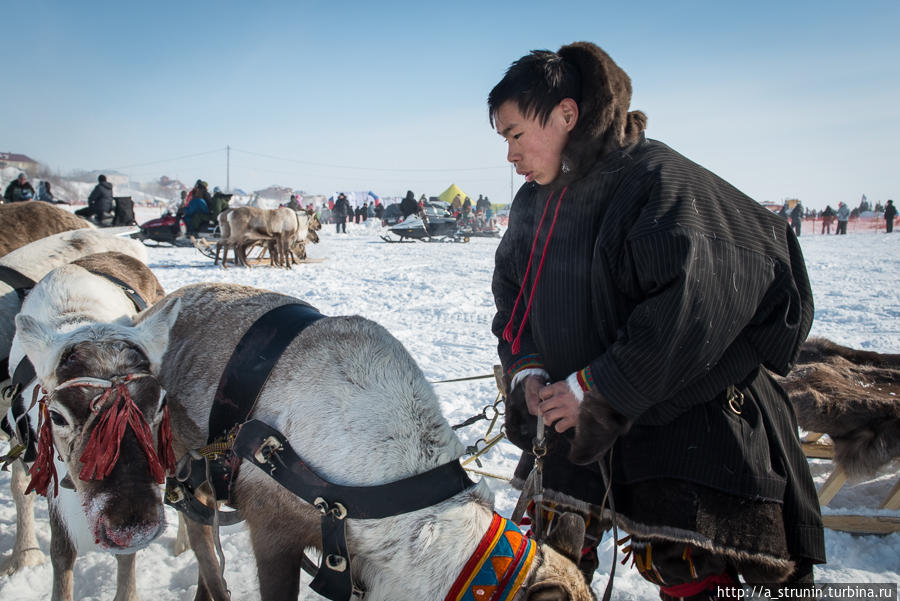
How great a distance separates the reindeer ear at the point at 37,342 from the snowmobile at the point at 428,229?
69.0 ft

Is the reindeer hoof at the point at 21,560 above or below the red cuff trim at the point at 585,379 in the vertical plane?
below

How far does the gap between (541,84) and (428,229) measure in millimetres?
22037

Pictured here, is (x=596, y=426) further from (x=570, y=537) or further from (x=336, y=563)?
(x=336, y=563)

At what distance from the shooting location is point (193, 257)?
15398 mm

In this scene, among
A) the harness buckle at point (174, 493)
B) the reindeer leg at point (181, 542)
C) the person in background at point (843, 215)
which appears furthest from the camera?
the person in background at point (843, 215)

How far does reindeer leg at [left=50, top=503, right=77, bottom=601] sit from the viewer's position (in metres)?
2.08

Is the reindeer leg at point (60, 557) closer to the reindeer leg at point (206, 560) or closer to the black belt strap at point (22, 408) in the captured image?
the black belt strap at point (22, 408)

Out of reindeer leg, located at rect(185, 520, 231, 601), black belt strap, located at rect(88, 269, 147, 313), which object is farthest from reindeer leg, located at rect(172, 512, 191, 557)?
black belt strap, located at rect(88, 269, 147, 313)

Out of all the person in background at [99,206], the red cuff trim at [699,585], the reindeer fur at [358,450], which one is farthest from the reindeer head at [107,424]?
the person in background at [99,206]

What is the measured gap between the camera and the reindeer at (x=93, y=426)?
4.99 feet

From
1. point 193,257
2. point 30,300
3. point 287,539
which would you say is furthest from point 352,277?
point 287,539

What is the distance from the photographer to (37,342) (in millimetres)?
1706

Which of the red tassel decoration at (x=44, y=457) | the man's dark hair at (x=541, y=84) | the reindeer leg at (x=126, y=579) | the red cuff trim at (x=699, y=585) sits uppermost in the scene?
the man's dark hair at (x=541, y=84)

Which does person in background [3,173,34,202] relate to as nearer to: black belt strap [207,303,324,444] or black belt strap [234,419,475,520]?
black belt strap [207,303,324,444]
